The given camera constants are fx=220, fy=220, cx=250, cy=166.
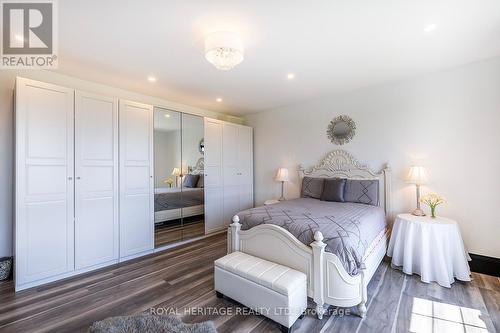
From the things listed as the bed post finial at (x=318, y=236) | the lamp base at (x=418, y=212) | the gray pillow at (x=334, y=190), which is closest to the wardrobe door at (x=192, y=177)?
the gray pillow at (x=334, y=190)

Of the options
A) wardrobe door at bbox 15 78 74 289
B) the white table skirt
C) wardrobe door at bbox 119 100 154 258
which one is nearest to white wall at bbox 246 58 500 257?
the white table skirt

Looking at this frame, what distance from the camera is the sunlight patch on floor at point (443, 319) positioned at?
5.67ft

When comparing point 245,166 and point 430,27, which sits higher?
point 430,27

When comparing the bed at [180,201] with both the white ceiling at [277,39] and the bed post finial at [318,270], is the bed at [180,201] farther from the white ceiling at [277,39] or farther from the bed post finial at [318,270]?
the bed post finial at [318,270]

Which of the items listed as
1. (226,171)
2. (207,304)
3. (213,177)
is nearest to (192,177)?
(213,177)

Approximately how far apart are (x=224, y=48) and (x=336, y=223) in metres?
1.94

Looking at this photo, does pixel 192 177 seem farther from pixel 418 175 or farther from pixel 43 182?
pixel 418 175

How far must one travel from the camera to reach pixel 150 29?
2002mm

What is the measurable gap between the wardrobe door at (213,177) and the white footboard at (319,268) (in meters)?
2.09

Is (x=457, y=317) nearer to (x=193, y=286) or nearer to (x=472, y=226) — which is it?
(x=472, y=226)

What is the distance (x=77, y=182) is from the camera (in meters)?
2.68

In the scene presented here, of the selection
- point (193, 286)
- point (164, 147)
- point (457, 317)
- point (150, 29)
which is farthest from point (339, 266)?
point (164, 147)

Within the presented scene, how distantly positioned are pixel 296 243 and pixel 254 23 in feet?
6.53

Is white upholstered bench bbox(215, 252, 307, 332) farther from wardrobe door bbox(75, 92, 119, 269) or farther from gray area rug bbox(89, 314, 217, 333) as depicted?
wardrobe door bbox(75, 92, 119, 269)
